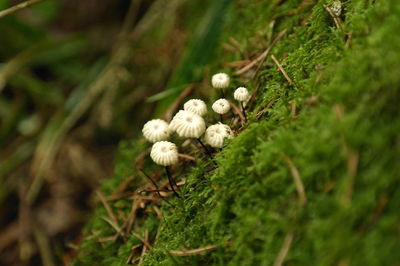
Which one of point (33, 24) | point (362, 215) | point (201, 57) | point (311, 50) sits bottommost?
point (362, 215)

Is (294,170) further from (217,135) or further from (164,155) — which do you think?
(164,155)

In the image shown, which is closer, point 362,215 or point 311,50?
point 362,215

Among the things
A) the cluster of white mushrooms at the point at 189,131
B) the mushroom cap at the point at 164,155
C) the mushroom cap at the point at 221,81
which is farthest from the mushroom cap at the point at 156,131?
the mushroom cap at the point at 221,81

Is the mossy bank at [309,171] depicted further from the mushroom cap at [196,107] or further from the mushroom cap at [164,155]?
the mushroom cap at [196,107]

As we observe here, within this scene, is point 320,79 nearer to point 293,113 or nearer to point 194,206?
point 293,113

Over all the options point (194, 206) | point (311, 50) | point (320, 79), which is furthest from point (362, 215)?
point (311, 50)

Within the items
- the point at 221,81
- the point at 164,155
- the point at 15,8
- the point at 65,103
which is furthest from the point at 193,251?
the point at 65,103

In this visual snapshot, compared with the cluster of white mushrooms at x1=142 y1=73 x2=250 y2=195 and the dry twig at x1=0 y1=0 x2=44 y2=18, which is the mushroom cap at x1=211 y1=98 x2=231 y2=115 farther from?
the dry twig at x1=0 y1=0 x2=44 y2=18
